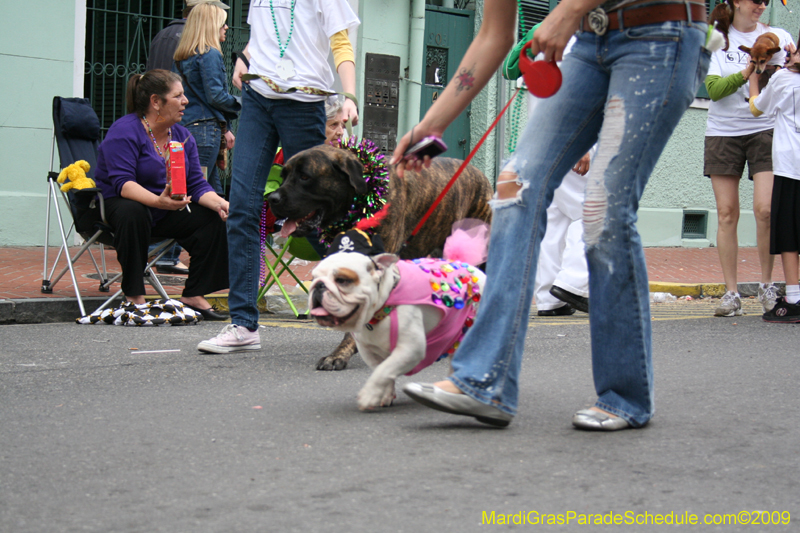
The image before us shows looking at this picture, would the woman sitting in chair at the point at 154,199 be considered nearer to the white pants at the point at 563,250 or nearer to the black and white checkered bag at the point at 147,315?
the black and white checkered bag at the point at 147,315

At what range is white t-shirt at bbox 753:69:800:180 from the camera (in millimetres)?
6355

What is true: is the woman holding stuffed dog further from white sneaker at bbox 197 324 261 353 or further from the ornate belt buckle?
the ornate belt buckle

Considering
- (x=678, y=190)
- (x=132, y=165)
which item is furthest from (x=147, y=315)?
(x=678, y=190)

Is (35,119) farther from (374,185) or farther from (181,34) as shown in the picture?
(374,185)

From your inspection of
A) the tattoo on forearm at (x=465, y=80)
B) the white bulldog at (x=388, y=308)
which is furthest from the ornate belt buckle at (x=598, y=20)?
the white bulldog at (x=388, y=308)

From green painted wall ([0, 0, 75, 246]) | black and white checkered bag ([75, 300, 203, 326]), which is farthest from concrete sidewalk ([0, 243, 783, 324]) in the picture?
green painted wall ([0, 0, 75, 246])

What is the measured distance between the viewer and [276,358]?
4.63 m

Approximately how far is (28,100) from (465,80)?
26.2 ft

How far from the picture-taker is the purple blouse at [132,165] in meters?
6.30

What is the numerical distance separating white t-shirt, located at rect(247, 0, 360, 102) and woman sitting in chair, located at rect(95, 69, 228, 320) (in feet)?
5.80

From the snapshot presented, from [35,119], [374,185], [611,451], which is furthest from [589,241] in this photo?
[35,119]

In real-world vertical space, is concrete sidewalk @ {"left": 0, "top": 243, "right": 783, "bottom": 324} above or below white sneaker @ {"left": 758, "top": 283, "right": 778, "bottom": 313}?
below

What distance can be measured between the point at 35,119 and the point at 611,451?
8.81m

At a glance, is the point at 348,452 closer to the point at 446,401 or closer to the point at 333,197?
the point at 446,401
